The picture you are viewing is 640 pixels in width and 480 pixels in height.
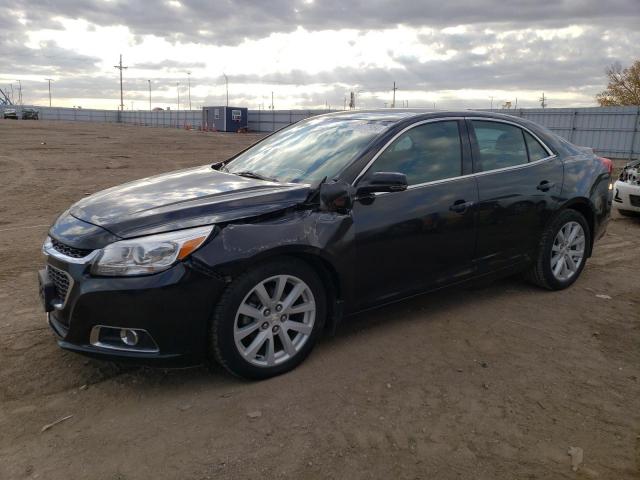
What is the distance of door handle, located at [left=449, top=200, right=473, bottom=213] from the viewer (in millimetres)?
4208

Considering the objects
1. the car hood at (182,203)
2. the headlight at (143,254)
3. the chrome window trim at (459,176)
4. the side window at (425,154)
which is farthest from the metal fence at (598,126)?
the headlight at (143,254)

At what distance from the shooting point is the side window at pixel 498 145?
4566mm

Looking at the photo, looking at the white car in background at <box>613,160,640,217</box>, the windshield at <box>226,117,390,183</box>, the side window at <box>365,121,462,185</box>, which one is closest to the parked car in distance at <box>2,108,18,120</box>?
the white car in background at <box>613,160,640,217</box>

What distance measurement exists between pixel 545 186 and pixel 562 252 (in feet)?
2.46

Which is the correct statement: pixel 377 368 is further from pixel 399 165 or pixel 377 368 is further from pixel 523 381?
pixel 399 165

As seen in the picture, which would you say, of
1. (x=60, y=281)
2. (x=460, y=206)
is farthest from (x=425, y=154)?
(x=60, y=281)

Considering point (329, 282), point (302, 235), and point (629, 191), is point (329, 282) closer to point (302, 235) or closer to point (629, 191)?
point (302, 235)

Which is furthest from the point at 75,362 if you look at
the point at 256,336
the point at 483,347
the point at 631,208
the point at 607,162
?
the point at 631,208

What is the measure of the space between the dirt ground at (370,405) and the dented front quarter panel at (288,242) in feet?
2.33

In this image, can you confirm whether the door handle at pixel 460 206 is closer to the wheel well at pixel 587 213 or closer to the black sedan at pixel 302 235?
the black sedan at pixel 302 235

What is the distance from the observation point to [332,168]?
12.8ft

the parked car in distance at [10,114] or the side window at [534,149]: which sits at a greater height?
the parked car in distance at [10,114]

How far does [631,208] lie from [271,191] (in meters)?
7.83

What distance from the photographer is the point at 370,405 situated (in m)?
3.21
